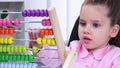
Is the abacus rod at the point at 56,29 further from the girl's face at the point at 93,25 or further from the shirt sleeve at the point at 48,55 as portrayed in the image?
the shirt sleeve at the point at 48,55

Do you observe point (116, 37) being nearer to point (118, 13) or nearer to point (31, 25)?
point (118, 13)

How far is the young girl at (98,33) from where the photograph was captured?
23.7 inches

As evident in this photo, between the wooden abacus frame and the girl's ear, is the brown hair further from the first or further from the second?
the wooden abacus frame

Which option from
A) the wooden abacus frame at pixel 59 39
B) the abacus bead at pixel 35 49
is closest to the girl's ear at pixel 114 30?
the wooden abacus frame at pixel 59 39

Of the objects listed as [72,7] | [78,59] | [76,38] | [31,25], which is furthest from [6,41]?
[72,7]

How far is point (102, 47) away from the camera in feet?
2.15

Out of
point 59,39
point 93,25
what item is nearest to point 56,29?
point 59,39

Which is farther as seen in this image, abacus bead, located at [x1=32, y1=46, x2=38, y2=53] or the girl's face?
abacus bead, located at [x1=32, y1=46, x2=38, y2=53]

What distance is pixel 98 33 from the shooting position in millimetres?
611

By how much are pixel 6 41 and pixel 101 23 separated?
0.39 meters

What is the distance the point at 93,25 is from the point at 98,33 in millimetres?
22

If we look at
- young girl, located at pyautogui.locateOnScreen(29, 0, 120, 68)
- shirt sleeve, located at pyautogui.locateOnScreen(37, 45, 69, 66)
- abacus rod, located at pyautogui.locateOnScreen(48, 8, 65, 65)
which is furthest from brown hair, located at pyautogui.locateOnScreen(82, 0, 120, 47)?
shirt sleeve, located at pyautogui.locateOnScreen(37, 45, 69, 66)

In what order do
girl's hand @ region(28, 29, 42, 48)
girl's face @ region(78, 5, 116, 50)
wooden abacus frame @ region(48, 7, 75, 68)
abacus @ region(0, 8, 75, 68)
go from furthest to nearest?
girl's hand @ region(28, 29, 42, 48) → abacus @ region(0, 8, 75, 68) → girl's face @ region(78, 5, 116, 50) → wooden abacus frame @ region(48, 7, 75, 68)

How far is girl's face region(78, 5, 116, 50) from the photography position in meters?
0.60
